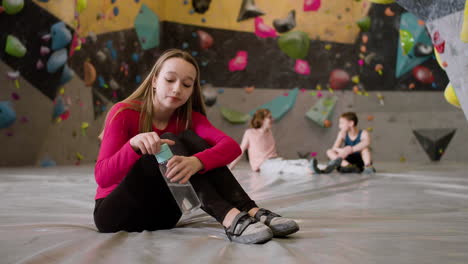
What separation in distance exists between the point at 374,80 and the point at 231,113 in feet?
6.09

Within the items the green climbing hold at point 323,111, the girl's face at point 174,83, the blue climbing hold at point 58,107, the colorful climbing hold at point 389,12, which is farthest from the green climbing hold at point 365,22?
the girl's face at point 174,83

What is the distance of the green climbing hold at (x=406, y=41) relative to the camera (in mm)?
5359

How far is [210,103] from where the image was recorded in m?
5.57

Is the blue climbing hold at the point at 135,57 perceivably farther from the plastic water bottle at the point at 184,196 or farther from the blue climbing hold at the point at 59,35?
the plastic water bottle at the point at 184,196

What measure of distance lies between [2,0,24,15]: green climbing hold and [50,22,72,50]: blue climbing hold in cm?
33

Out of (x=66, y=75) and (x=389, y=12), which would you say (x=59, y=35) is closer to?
(x=66, y=75)

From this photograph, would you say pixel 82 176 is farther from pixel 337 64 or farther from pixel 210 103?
pixel 337 64

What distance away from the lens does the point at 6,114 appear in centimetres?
362

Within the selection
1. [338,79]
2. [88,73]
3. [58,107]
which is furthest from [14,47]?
[338,79]

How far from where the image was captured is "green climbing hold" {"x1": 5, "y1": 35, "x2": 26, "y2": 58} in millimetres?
3576

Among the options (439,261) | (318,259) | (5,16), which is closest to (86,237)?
(318,259)

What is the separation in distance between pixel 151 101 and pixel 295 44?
4528 mm

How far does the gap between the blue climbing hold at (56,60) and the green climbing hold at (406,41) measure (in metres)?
3.92

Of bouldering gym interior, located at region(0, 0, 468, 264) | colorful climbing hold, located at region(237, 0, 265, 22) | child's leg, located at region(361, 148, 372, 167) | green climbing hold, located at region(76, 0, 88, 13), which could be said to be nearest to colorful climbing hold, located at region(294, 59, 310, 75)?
bouldering gym interior, located at region(0, 0, 468, 264)
